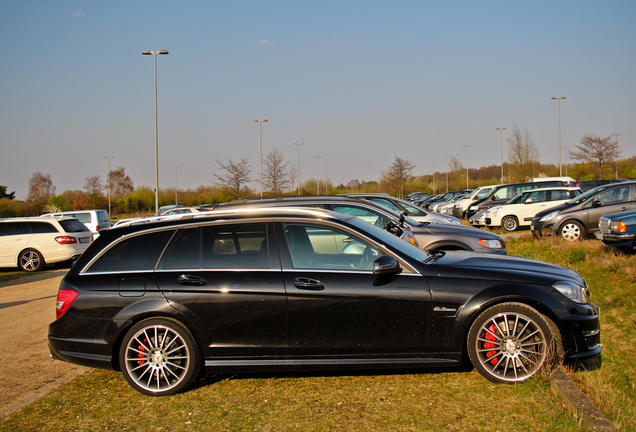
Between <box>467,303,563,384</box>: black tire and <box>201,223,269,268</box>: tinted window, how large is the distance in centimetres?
198

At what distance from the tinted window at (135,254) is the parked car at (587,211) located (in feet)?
42.4

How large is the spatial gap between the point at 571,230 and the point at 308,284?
12.9m

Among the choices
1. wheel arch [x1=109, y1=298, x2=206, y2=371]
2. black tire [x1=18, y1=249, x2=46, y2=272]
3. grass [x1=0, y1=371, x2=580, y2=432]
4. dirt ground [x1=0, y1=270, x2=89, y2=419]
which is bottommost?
dirt ground [x1=0, y1=270, x2=89, y2=419]

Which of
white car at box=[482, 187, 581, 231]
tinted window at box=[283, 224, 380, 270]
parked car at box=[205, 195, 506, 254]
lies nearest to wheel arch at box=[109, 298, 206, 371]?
tinted window at box=[283, 224, 380, 270]

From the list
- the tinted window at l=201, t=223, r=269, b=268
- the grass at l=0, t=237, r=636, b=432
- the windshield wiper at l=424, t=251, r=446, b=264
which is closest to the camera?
the grass at l=0, t=237, r=636, b=432

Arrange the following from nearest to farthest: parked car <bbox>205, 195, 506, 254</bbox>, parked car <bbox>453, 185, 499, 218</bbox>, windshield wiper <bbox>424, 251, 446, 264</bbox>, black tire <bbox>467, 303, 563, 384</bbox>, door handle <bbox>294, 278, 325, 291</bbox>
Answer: black tire <bbox>467, 303, 563, 384</bbox>
door handle <bbox>294, 278, 325, 291</bbox>
windshield wiper <bbox>424, 251, 446, 264</bbox>
parked car <bbox>205, 195, 506, 254</bbox>
parked car <bbox>453, 185, 499, 218</bbox>

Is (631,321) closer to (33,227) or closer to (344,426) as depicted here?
(344,426)

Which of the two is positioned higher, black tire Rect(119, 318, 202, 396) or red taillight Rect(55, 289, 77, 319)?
red taillight Rect(55, 289, 77, 319)

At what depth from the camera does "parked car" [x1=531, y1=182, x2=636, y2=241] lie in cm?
1477

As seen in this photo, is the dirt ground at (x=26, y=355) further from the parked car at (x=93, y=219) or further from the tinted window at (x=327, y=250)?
the parked car at (x=93, y=219)

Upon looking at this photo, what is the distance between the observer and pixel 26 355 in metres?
6.11

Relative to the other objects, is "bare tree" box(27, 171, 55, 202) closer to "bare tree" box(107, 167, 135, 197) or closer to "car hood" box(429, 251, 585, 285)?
"bare tree" box(107, 167, 135, 197)

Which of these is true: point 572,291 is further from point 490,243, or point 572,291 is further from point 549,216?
point 549,216

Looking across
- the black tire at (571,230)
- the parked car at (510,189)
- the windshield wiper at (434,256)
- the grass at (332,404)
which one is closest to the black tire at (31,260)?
the grass at (332,404)
